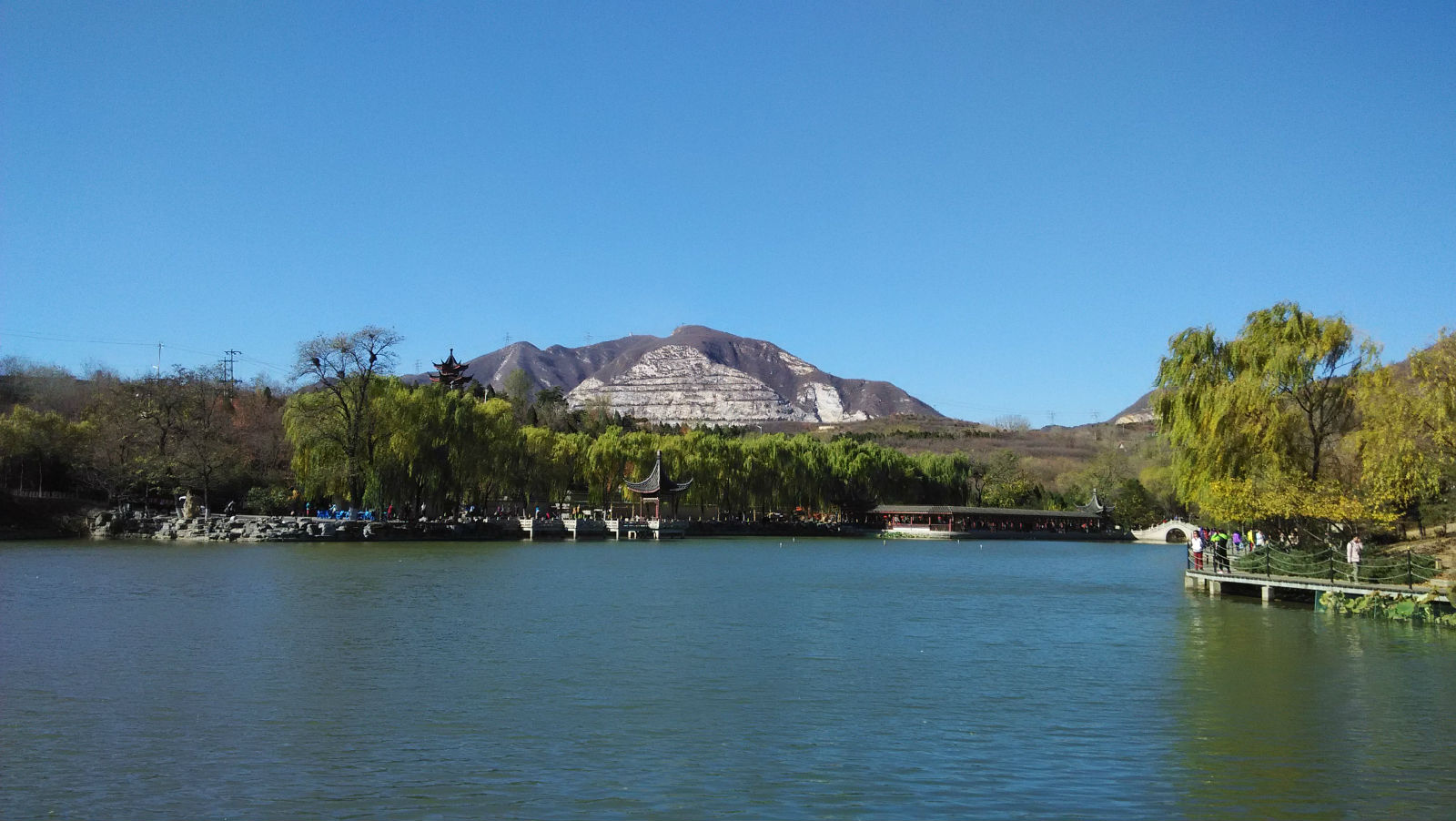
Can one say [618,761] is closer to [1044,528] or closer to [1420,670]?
[1420,670]

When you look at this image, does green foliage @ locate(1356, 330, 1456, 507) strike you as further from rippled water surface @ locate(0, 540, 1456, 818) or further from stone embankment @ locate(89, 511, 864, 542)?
stone embankment @ locate(89, 511, 864, 542)

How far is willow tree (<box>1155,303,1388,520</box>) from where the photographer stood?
Result: 86.6ft

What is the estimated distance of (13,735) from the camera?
1127 cm

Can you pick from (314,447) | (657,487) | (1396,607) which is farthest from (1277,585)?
(657,487)

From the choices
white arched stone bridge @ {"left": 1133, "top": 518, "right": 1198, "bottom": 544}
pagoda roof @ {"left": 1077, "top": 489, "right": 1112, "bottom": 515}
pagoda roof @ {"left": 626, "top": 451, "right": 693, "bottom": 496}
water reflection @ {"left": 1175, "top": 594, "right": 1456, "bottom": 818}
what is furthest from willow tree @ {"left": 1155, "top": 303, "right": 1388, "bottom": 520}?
pagoda roof @ {"left": 1077, "top": 489, "right": 1112, "bottom": 515}

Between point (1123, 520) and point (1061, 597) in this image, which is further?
point (1123, 520)

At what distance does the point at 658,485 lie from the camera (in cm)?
7469

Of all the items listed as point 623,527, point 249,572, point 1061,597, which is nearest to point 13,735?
point 249,572

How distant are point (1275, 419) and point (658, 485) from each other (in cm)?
5079

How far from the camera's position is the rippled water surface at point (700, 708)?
9555mm

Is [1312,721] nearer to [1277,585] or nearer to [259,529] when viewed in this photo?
[1277,585]

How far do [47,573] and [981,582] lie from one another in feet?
87.5

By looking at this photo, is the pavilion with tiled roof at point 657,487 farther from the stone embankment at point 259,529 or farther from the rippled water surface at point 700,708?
the rippled water surface at point 700,708

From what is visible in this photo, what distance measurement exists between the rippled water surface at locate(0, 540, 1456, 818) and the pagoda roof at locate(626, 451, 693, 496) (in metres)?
48.0
